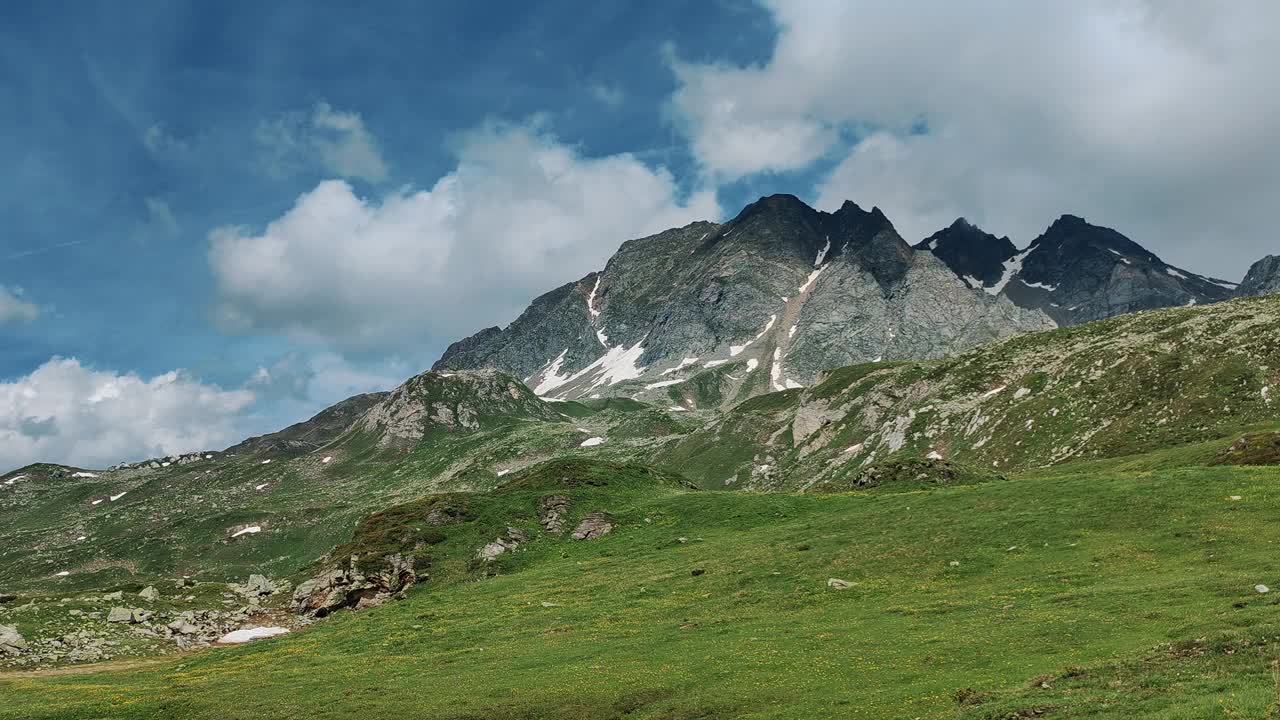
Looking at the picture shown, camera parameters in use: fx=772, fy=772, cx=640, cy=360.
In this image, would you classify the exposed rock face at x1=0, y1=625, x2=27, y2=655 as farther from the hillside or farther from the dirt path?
the hillside

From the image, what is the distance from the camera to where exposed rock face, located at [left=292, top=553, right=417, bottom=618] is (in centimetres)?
7606

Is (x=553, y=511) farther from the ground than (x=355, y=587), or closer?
farther from the ground

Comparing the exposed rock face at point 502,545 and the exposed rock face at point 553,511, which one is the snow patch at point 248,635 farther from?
the exposed rock face at point 553,511

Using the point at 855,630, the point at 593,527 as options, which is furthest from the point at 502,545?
the point at 855,630

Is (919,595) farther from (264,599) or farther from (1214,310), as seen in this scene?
(1214,310)

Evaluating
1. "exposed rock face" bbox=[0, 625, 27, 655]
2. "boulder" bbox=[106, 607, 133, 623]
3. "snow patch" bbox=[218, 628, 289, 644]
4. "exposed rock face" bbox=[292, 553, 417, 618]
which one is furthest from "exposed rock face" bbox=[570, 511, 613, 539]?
"exposed rock face" bbox=[0, 625, 27, 655]

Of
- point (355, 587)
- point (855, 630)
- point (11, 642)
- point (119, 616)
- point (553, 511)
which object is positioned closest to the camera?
point (855, 630)

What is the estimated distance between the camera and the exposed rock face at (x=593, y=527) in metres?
83.8

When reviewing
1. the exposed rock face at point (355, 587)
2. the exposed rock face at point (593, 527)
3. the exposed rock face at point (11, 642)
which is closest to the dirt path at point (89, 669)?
the exposed rock face at point (11, 642)

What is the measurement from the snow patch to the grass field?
7.88 m

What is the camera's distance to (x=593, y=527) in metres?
84.9

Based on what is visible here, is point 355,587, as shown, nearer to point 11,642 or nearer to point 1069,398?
point 11,642

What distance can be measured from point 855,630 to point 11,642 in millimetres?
64348

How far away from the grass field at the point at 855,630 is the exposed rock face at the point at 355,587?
19.3 ft
